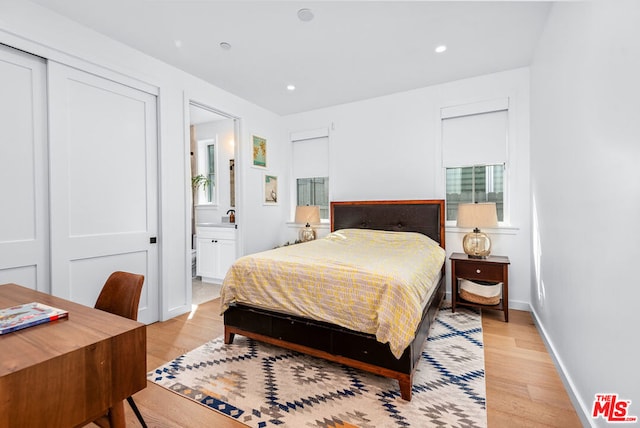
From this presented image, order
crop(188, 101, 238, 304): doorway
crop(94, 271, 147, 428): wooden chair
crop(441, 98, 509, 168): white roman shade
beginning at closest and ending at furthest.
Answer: crop(94, 271, 147, 428): wooden chair
crop(441, 98, 509, 168): white roman shade
crop(188, 101, 238, 304): doorway

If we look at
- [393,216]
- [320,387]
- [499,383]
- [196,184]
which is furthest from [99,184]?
[499,383]

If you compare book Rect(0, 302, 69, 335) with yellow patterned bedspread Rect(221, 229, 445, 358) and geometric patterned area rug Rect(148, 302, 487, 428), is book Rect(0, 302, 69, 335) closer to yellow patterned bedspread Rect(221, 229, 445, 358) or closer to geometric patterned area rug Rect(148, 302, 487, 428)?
geometric patterned area rug Rect(148, 302, 487, 428)

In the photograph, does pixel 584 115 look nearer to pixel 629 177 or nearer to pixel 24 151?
pixel 629 177

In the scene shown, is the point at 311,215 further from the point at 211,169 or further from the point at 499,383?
the point at 499,383

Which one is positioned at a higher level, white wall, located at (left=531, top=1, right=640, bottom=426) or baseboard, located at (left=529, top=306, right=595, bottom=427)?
white wall, located at (left=531, top=1, right=640, bottom=426)

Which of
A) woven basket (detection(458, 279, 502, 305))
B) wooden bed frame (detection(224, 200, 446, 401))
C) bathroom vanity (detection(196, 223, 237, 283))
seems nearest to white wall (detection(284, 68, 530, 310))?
woven basket (detection(458, 279, 502, 305))

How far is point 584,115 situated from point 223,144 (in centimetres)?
485

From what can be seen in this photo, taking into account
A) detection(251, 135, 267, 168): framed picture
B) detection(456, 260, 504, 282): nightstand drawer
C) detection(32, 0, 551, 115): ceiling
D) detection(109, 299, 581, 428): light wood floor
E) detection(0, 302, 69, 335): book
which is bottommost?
detection(109, 299, 581, 428): light wood floor

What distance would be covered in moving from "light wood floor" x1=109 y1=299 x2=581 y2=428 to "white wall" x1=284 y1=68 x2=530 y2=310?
93 centimetres

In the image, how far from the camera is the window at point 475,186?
3.45 meters

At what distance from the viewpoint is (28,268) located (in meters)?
2.14

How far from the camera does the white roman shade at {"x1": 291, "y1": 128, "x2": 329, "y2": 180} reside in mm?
4477

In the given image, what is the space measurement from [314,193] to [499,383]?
3345 millimetres

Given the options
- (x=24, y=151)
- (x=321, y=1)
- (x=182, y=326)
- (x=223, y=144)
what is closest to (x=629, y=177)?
(x=321, y=1)
